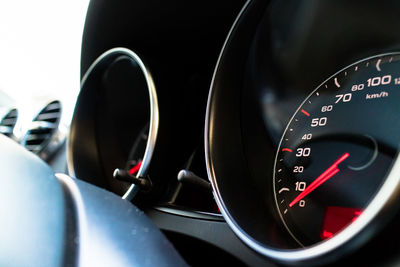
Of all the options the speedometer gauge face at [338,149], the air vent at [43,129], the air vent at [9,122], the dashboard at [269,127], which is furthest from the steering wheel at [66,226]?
the air vent at [9,122]

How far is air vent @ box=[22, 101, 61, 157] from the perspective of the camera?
1873 millimetres

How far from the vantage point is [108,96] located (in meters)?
1.75

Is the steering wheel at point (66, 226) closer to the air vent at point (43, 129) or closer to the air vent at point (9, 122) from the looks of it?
the air vent at point (43, 129)

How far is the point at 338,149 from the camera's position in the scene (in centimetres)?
98

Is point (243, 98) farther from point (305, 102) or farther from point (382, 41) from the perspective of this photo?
point (382, 41)

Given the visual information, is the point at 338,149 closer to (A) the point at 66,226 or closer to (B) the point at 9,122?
(A) the point at 66,226

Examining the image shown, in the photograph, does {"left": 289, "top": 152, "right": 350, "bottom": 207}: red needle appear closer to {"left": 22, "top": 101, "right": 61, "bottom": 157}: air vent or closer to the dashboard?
the dashboard

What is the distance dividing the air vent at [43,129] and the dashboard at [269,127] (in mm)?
372

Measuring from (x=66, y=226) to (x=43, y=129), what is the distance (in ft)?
4.51

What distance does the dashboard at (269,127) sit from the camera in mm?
881

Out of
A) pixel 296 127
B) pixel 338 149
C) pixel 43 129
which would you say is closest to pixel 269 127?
pixel 296 127

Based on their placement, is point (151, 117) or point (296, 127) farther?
point (151, 117)

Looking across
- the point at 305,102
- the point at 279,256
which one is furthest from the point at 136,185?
the point at 279,256

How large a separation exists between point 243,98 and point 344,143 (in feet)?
0.96
